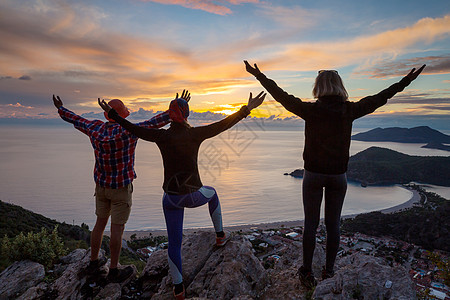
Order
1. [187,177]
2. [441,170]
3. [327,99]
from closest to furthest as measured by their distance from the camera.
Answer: [327,99] → [187,177] → [441,170]

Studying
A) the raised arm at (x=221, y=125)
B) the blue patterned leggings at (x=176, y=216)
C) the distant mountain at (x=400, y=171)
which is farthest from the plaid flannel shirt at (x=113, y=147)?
the distant mountain at (x=400, y=171)

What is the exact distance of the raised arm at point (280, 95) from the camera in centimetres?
283

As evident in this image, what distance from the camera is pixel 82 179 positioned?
67.6 metres

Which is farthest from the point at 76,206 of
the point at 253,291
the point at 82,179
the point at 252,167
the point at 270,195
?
the point at 252,167

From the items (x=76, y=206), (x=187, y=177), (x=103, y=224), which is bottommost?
(x=76, y=206)

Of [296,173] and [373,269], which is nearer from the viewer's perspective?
[373,269]

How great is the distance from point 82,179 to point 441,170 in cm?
11935

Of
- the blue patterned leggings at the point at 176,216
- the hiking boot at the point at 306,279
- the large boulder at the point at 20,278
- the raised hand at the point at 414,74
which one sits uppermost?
the raised hand at the point at 414,74

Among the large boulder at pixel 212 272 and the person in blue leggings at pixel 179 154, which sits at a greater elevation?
the person in blue leggings at pixel 179 154

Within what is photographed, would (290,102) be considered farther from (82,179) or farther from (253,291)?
(82,179)

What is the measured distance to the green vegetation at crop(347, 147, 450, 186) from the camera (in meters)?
82.2

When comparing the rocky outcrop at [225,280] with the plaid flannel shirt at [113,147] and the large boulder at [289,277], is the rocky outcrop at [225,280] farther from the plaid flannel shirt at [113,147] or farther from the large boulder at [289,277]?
the plaid flannel shirt at [113,147]

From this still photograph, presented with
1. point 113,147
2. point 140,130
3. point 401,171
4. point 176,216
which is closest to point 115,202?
point 113,147

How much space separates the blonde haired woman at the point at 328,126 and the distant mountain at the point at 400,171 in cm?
7695
